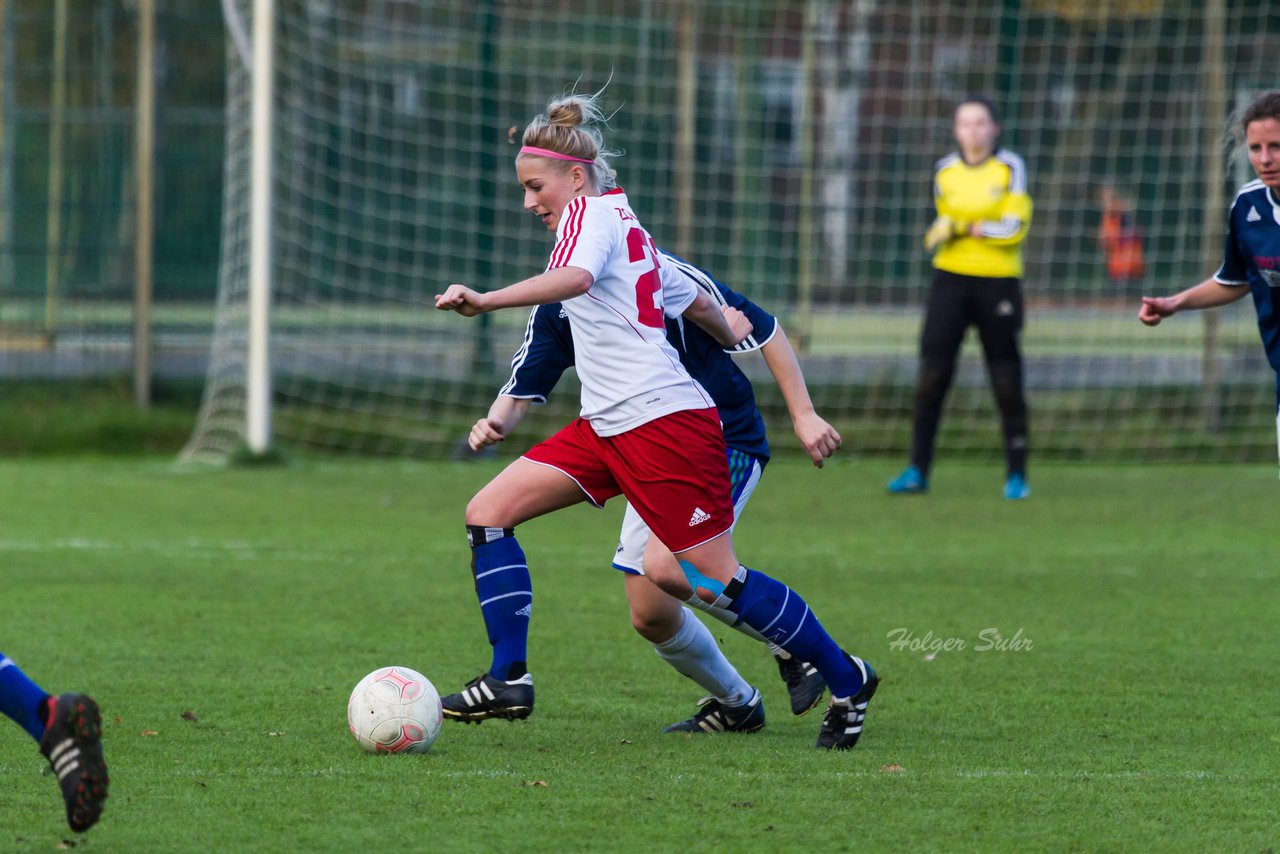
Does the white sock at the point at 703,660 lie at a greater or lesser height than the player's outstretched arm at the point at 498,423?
lesser

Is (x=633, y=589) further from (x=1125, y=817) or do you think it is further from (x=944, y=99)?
(x=944, y=99)

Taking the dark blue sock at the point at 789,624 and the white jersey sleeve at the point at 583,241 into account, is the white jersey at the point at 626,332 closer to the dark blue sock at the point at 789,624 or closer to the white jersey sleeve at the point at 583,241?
the white jersey sleeve at the point at 583,241

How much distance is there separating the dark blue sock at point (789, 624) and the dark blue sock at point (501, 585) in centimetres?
55

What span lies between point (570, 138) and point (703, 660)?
4.72 ft

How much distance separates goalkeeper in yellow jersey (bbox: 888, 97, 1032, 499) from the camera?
9.52m

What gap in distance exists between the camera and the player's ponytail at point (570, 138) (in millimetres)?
4445

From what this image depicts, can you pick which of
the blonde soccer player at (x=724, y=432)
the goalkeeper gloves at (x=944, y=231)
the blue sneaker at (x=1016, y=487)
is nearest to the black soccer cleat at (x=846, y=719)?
the blonde soccer player at (x=724, y=432)

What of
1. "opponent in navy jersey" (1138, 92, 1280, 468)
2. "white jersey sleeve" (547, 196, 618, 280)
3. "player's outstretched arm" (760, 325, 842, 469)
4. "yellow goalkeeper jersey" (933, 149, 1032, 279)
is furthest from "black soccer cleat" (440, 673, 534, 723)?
"yellow goalkeeper jersey" (933, 149, 1032, 279)

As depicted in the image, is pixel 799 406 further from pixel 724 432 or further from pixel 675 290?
pixel 675 290

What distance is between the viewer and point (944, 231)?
9469 millimetres

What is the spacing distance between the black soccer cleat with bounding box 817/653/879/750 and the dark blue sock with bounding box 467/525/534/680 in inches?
31.8

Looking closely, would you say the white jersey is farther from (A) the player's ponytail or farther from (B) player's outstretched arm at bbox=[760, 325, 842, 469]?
(B) player's outstretched arm at bbox=[760, 325, 842, 469]

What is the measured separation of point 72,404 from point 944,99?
6835 mm

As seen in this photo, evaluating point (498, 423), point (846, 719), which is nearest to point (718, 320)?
point (498, 423)
